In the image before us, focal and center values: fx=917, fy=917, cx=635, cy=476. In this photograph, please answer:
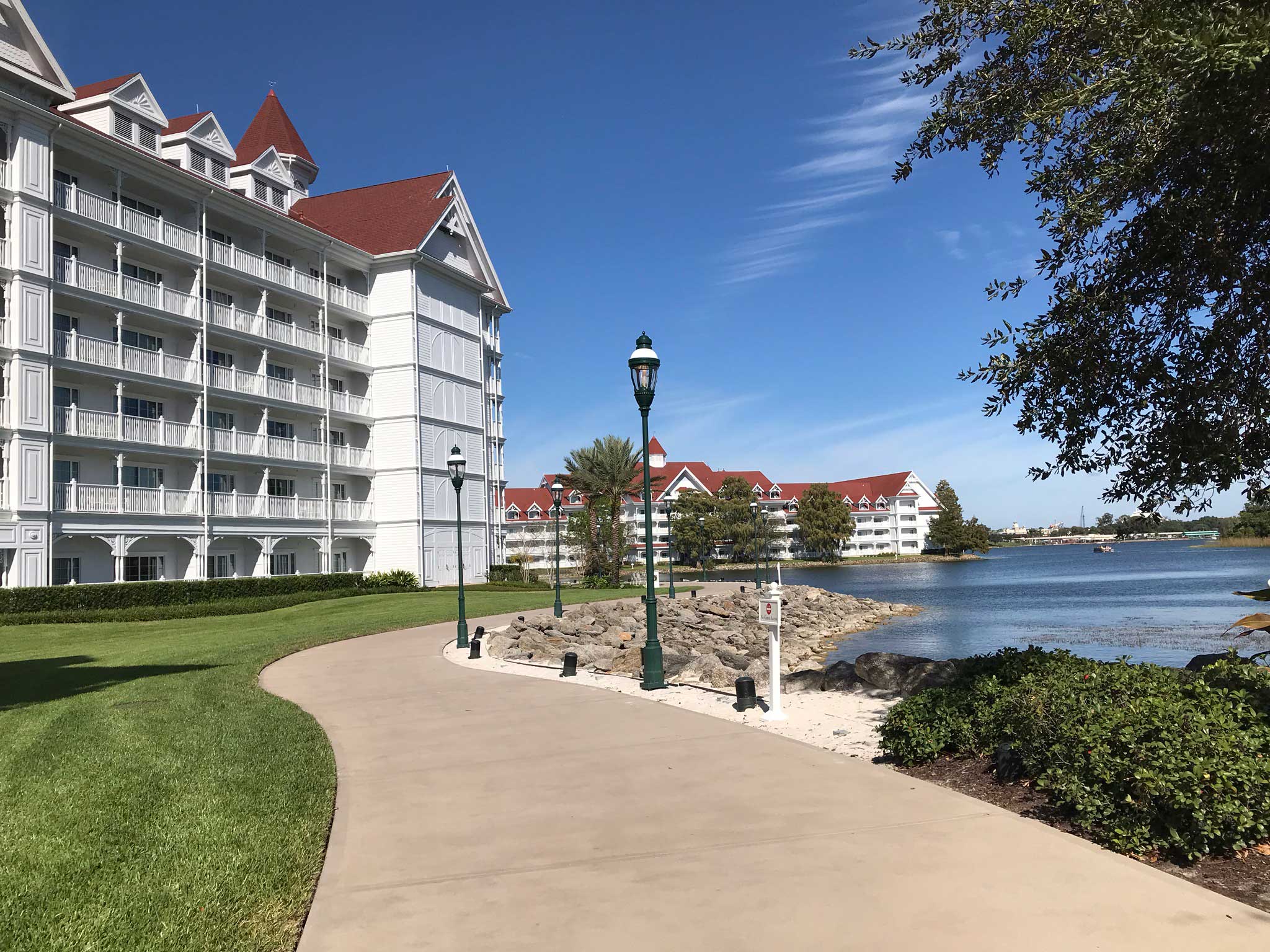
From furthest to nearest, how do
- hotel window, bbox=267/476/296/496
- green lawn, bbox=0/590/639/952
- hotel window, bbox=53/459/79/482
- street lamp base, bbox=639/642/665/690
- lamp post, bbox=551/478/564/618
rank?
hotel window, bbox=267/476/296/496 → hotel window, bbox=53/459/79/482 → lamp post, bbox=551/478/564/618 → street lamp base, bbox=639/642/665/690 → green lawn, bbox=0/590/639/952

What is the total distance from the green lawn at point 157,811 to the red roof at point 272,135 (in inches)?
1821

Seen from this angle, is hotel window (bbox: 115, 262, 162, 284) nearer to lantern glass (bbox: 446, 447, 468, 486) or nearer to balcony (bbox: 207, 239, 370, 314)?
balcony (bbox: 207, 239, 370, 314)

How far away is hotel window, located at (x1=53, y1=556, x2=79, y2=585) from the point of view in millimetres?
33031

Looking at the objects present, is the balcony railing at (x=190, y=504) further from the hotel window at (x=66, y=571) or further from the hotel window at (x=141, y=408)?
the hotel window at (x=141, y=408)

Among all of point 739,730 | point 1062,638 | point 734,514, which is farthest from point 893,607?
point 734,514

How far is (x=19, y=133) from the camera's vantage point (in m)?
31.3

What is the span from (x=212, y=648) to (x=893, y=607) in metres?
32.5

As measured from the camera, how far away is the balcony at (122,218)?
33438 mm

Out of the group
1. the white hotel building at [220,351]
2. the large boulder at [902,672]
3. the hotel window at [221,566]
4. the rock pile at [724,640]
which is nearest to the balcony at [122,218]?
the white hotel building at [220,351]

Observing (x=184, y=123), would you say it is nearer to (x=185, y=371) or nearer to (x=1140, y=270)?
(x=185, y=371)

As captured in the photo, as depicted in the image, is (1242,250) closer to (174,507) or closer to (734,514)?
(174,507)

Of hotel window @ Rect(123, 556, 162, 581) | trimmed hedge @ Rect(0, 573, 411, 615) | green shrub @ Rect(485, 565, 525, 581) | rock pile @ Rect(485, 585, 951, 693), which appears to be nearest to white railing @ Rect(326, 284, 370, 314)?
trimmed hedge @ Rect(0, 573, 411, 615)

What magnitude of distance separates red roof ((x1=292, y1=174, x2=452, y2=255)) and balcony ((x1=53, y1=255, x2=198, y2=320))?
1107 cm

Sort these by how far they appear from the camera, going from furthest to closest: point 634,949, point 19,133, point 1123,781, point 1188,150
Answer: point 19,133 → point 1188,150 → point 1123,781 → point 634,949
